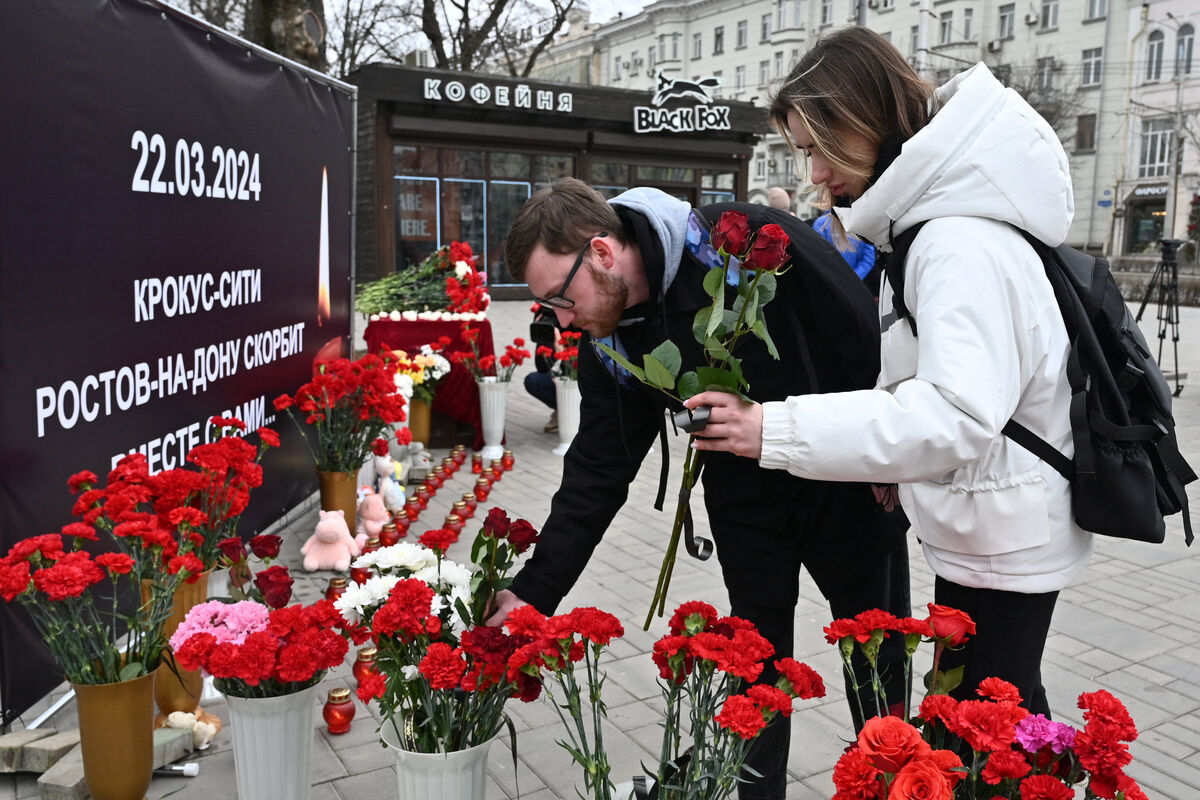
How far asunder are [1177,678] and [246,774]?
327 cm

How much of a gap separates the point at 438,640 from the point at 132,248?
2.27 metres

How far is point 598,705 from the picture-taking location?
59.4 inches

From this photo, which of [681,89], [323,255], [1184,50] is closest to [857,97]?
[323,255]

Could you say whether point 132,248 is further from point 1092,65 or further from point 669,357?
point 1092,65

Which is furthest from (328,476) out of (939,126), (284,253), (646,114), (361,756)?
(646,114)

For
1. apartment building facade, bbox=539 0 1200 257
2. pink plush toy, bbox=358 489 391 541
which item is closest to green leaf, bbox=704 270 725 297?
pink plush toy, bbox=358 489 391 541

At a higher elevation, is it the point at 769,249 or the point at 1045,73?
the point at 1045,73

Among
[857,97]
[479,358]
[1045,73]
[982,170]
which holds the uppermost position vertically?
[1045,73]

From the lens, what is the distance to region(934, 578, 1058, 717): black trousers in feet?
5.41

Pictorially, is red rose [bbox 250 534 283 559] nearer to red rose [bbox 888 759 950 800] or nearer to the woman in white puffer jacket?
the woman in white puffer jacket

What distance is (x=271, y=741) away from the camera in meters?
1.91

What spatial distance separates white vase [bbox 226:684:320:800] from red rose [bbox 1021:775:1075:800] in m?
1.34

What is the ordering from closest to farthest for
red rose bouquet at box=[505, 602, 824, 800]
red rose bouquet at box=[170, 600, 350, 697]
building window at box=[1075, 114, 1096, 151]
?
red rose bouquet at box=[505, 602, 824, 800] < red rose bouquet at box=[170, 600, 350, 697] < building window at box=[1075, 114, 1096, 151]

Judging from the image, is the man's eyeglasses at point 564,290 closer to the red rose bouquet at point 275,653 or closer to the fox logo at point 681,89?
the red rose bouquet at point 275,653
